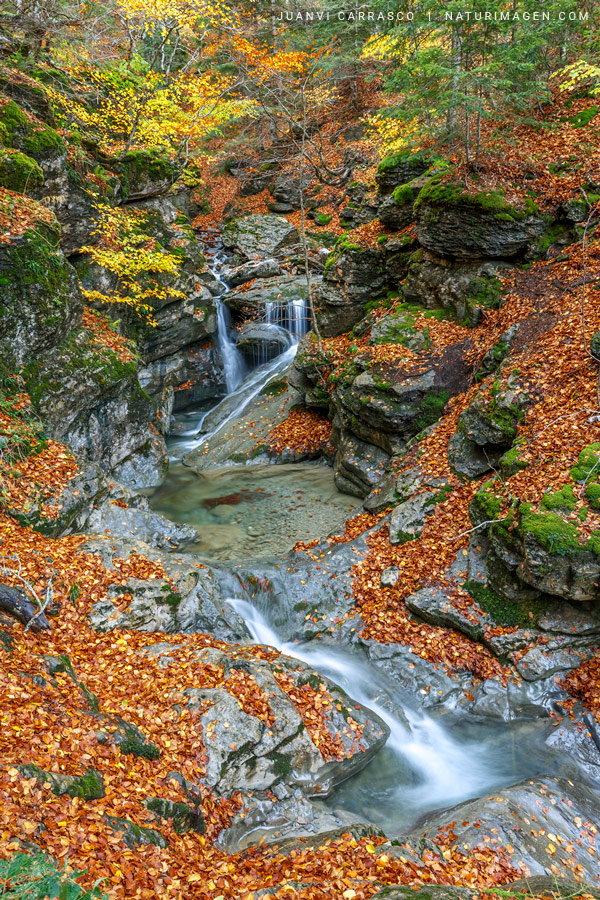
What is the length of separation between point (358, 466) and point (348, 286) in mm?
5918

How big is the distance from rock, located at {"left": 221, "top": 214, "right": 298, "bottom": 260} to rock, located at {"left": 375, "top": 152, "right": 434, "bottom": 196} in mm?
8753

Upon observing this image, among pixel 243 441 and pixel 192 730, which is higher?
pixel 192 730

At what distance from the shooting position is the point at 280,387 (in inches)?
649

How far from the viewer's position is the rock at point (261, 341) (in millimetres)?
17875

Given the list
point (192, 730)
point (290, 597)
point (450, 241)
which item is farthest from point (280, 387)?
point (192, 730)

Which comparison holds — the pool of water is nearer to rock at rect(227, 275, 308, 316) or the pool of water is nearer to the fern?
the fern

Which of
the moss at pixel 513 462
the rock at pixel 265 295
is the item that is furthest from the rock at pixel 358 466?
the rock at pixel 265 295

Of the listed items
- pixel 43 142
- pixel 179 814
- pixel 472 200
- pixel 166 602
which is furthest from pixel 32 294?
pixel 472 200

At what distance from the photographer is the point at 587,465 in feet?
22.2

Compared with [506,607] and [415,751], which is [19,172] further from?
[415,751]

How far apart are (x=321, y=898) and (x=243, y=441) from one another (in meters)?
12.6

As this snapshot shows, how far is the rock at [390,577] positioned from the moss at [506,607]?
1.19m

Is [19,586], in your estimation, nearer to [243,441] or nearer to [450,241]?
[243,441]

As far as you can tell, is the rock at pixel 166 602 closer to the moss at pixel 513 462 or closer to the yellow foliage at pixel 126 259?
the moss at pixel 513 462
